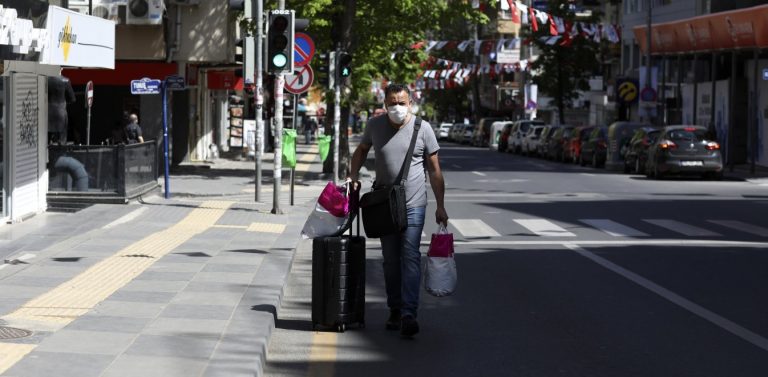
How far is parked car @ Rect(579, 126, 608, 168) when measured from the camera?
1893 inches

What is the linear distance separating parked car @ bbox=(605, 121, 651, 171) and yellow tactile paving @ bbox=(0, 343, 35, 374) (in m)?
38.5

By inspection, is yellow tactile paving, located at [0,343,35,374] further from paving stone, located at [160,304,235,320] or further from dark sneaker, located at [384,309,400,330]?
dark sneaker, located at [384,309,400,330]

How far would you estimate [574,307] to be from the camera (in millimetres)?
11578

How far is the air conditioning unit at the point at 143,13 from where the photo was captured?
118 ft

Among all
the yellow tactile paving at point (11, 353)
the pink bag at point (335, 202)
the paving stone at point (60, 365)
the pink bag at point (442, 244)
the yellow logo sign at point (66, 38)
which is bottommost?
the yellow tactile paving at point (11, 353)

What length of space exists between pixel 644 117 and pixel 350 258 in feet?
172

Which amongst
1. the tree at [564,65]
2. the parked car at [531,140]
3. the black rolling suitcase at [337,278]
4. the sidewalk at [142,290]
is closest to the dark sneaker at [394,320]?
the black rolling suitcase at [337,278]

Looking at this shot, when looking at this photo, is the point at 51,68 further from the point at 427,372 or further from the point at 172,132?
the point at 172,132

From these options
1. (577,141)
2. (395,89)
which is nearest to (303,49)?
(395,89)

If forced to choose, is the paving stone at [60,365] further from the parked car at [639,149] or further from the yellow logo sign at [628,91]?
the yellow logo sign at [628,91]

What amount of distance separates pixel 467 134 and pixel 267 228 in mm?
75666

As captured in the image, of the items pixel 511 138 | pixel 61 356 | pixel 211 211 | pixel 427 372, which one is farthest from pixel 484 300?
pixel 511 138

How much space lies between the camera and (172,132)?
43.3 meters

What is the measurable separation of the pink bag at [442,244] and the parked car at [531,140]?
52.8 metres
